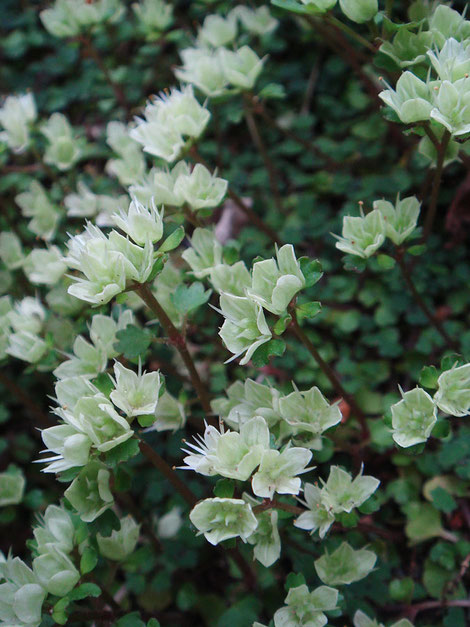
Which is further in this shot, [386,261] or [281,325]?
[386,261]

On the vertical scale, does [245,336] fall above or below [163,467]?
above

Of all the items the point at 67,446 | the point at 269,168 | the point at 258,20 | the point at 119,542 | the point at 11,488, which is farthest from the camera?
the point at 269,168

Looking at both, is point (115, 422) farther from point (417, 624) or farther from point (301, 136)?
point (301, 136)

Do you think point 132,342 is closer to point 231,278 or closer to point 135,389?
point 135,389

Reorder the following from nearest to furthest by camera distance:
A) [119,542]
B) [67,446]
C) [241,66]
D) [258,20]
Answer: [67,446] < [119,542] < [241,66] < [258,20]

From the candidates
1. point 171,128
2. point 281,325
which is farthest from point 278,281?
point 171,128

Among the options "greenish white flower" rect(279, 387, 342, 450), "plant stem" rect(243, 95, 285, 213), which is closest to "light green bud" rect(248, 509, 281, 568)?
"greenish white flower" rect(279, 387, 342, 450)

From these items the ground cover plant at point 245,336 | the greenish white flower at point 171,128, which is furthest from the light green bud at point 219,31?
the greenish white flower at point 171,128

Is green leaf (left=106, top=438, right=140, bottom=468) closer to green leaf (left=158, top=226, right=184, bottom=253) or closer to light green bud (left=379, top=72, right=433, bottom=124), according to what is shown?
green leaf (left=158, top=226, right=184, bottom=253)

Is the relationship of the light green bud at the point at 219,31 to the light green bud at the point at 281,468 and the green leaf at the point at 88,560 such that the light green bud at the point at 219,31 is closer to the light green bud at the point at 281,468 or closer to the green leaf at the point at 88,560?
the light green bud at the point at 281,468
